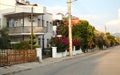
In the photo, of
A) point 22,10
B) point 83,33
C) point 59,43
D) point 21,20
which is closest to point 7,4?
point 21,20

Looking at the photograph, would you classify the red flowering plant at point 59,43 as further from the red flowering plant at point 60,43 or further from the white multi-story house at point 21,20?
the white multi-story house at point 21,20

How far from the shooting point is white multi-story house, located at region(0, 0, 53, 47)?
167 ft

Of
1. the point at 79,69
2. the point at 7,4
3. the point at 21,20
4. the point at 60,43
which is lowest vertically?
the point at 79,69

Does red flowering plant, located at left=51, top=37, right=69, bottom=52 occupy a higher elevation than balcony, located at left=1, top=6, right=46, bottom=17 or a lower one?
lower

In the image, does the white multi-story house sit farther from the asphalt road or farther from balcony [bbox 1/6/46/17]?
the asphalt road

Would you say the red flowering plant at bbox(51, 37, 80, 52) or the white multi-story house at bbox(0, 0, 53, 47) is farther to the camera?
the white multi-story house at bbox(0, 0, 53, 47)

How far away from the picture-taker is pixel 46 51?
47.9 meters

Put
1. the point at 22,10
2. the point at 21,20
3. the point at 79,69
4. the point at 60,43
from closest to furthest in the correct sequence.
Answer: the point at 79,69 → the point at 60,43 → the point at 22,10 → the point at 21,20

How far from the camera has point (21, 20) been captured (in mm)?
52812

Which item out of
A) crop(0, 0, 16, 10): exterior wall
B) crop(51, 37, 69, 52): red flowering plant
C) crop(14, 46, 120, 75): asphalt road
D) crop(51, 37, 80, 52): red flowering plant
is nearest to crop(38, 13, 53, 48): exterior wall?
crop(0, 0, 16, 10): exterior wall

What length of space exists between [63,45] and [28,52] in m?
16.8

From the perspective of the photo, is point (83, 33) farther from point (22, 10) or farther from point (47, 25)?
point (22, 10)

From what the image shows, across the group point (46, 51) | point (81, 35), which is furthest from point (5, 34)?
point (81, 35)

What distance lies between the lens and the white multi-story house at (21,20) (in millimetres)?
50750
